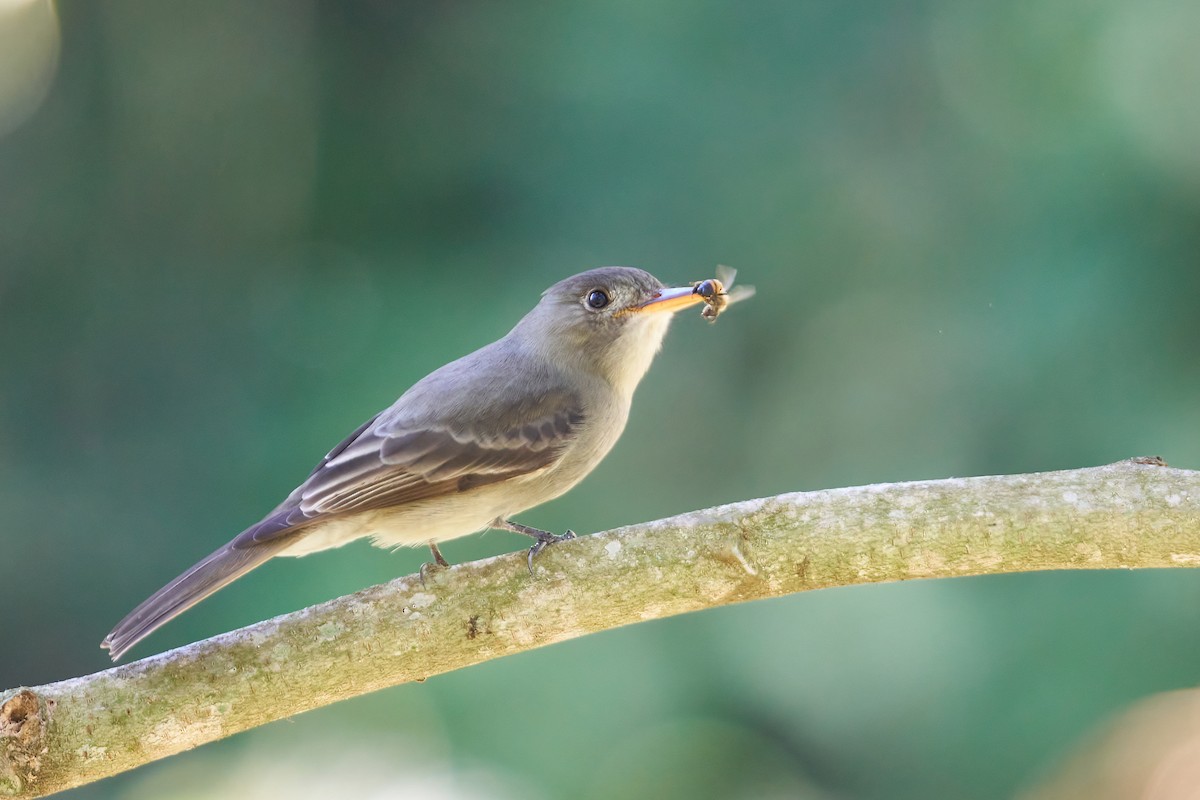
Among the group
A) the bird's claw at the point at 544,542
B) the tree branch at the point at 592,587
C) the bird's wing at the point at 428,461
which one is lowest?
the tree branch at the point at 592,587

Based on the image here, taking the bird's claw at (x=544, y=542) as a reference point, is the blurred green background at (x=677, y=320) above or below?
above

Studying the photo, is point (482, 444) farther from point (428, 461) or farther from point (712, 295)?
point (712, 295)

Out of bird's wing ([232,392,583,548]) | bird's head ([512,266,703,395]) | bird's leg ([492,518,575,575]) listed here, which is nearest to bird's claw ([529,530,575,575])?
bird's leg ([492,518,575,575])

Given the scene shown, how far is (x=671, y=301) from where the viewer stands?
3502mm

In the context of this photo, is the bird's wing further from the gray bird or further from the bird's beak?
the bird's beak

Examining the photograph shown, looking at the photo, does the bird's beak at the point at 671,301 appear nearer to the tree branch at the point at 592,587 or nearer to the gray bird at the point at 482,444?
the gray bird at the point at 482,444

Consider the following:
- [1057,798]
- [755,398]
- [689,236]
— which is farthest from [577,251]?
[1057,798]

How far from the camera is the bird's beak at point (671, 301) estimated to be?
3.45 meters

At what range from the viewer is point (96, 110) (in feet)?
21.0

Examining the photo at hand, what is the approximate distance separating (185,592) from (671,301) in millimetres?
1605

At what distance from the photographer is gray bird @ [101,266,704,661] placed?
310 centimetres

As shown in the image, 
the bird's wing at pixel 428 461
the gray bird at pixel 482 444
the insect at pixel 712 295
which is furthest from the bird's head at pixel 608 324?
the bird's wing at pixel 428 461

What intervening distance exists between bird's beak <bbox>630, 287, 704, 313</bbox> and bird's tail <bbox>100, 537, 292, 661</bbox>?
129 cm

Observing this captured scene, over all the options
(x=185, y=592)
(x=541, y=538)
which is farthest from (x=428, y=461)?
(x=185, y=592)
